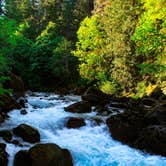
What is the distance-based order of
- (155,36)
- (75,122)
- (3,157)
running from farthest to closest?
(155,36), (75,122), (3,157)

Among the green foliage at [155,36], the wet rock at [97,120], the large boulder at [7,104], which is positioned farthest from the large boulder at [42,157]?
the green foliage at [155,36]

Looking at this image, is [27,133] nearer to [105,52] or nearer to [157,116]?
[157,116]

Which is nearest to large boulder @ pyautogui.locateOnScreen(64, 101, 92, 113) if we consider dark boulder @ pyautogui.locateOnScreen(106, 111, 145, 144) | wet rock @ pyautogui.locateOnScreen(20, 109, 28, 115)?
wet rock @ pyautogui.locateOnScreen(20, 109, 28, 115)

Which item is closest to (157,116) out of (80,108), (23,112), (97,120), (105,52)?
(97,120)

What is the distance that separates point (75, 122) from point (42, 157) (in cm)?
565

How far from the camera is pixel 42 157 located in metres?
12.9

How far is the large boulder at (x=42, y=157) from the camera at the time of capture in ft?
42.0

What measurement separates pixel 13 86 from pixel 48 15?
2924 centimetres

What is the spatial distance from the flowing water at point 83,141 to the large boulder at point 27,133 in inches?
12.7

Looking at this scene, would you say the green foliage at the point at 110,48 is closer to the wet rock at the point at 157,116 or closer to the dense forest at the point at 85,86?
the dense forest at the point at 85,86

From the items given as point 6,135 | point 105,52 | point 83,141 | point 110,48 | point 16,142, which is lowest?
point 83,141

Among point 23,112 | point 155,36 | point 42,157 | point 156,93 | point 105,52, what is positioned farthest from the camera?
point 105,52

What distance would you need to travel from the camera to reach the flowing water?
1431cm

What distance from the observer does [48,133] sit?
16984 millimetres
